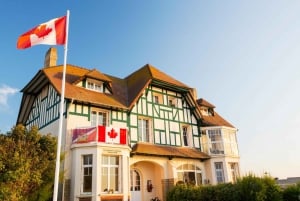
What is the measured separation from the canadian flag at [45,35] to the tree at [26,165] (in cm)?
407

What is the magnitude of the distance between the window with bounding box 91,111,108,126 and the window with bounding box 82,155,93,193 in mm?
2631

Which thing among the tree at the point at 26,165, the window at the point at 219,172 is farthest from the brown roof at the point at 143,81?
the tree at the point at 26,165

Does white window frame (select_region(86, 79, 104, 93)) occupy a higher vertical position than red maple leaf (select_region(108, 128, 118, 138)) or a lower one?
higher

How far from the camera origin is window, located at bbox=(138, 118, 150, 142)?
682 inches

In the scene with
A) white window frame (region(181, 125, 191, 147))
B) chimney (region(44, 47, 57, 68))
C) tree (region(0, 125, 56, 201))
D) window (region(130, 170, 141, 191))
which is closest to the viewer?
tree (region(0, 125, 56, 201))

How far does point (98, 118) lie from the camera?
52.1 ft

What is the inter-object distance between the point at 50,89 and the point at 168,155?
8026 mm

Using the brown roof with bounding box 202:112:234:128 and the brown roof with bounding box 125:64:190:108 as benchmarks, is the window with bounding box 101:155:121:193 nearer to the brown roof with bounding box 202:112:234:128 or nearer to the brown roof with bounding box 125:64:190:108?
the brown roof with bounding box 125:64:190:108

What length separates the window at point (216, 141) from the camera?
19.8 metres

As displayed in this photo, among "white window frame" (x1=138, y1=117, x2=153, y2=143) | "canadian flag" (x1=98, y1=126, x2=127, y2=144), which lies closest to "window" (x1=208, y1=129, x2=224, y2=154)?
"white window frame" (x1=138, y1=117, x2=153, y2=143)

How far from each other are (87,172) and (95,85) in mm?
5744

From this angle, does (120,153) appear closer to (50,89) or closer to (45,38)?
(50,89)

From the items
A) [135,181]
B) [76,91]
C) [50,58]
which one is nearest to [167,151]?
[135,181]

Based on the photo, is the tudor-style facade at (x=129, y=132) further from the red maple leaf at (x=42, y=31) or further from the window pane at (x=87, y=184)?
the red maple leaf at (x=42, y=31)
